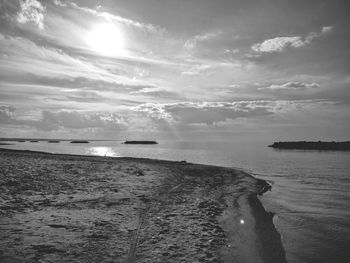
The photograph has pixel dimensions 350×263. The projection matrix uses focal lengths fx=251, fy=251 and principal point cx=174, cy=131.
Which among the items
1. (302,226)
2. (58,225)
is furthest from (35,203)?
(302,226)

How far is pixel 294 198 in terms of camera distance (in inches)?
822

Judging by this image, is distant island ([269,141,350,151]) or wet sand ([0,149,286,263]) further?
distant island ([269,141,350,151])

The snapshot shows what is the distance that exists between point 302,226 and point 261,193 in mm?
9160

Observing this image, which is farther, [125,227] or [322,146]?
[322,146]

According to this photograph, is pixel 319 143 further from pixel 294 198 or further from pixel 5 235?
pixel 5 235

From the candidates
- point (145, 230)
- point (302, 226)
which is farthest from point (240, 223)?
point (145, 230)

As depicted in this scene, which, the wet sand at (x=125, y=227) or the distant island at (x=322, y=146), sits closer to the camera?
the wet sand at (x=125, y=227)

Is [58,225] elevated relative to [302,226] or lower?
elevated

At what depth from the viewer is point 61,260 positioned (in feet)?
23.7

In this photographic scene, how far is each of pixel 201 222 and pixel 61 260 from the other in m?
6.55

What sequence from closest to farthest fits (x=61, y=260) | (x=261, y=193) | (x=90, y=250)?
(x=61, y=260) → (x=90, y=250) → (x=261, y=193)

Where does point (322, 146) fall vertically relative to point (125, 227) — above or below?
above

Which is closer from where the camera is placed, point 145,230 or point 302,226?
point 145,230

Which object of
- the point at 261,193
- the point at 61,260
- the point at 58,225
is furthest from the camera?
the point at 261,193
